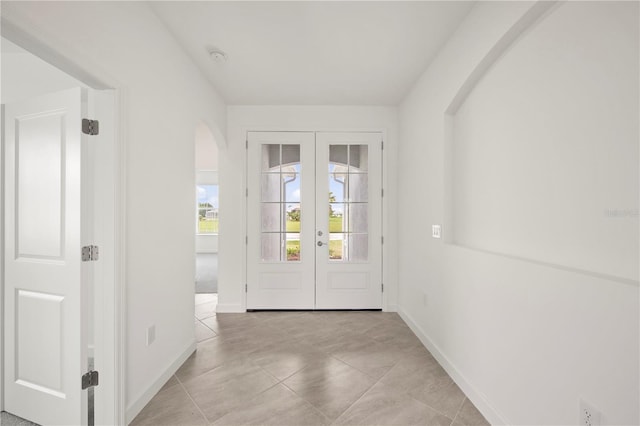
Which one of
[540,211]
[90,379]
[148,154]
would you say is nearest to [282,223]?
[148,154]

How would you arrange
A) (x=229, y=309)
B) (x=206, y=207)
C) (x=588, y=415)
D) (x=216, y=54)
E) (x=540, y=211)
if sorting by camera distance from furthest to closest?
(x=206, y=207), (x=229, y=309), (x=216, y=54), (x=540, y=211), (x=588, y=415)

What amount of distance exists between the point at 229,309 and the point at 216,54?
9.32 ft

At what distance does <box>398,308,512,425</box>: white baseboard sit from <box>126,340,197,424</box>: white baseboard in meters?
2.14

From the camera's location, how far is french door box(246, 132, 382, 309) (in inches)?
141

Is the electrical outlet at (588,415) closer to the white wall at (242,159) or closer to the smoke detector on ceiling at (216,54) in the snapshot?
the white wall at (242,159)

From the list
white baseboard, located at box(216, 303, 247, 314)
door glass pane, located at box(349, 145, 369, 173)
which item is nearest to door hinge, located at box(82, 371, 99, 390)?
white baseboard, located at box(216, 303, 247, 314)

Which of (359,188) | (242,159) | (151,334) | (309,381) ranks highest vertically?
(242,159)

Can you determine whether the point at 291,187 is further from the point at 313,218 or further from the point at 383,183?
the point at 383,183

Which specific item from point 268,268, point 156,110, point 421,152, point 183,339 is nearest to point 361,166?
point 421,152

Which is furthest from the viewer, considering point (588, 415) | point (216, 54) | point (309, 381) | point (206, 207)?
point (206, 207)

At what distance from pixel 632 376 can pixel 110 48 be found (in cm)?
274

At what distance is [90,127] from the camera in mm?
1565

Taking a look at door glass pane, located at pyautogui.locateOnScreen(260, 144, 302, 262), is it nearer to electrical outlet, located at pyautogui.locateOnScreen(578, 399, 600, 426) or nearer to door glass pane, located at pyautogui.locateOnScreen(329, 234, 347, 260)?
door glass pane, located at pyautogui.locateOnScreen(329, 234, 347, 260)

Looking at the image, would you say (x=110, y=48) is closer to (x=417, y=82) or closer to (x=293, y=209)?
(x=293, y=209)
